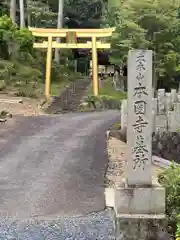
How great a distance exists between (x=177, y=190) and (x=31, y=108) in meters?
13.6

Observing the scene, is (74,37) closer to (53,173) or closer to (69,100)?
(69,100)

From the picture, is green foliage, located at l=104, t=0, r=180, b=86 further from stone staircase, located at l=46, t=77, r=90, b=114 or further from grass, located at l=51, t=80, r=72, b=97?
grass, located at l=51, t=80, r=72, b=97

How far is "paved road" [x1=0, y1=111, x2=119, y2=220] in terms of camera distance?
878 cm

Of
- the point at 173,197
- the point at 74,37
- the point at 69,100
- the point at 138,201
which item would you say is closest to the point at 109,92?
the point at 69,100

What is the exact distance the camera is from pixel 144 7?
28266 mm

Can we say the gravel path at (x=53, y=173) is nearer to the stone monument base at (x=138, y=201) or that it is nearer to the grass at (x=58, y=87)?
the stone monument base at (x=138, y=201)

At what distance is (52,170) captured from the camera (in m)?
11.1

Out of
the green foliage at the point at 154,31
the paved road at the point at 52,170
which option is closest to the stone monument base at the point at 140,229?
the paved road at the point at 52,170

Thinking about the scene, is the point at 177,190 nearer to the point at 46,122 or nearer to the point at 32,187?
the point at 32,187

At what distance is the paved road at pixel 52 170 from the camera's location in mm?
8781

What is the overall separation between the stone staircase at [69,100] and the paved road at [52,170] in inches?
205

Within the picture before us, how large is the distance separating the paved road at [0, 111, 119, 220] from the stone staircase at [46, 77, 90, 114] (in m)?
5.21

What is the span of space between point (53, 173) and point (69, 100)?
15162 millimetres

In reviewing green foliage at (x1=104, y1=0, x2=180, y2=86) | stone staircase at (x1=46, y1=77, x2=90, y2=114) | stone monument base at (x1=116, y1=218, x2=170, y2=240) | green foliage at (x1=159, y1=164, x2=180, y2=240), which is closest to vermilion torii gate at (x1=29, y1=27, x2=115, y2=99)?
stone staircase at (x1=46, y1=77, x2=90, y2=114)
